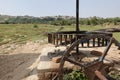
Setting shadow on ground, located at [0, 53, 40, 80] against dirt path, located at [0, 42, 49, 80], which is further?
shadow on ground, located at [0, 53, 40, 80]

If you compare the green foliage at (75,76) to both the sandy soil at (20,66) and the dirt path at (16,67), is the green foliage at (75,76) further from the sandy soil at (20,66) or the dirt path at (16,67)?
the dirt path at (16,67)

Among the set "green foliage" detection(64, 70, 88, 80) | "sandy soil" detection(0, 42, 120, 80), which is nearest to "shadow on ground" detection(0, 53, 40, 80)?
"sandy soil" detection(0, 42, 120, 80)

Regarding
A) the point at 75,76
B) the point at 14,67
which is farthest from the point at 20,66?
the point at 75,76

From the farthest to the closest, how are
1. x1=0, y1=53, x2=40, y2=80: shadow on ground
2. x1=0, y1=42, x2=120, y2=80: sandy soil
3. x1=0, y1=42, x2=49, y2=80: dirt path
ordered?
x1=0, y1=53, x2=40, y2=80: shadow on ground < x1=0, y1=42, x2=49, y2=80: dirt path < x1=0, y1=42, x2=120, y2=80: sandy soil

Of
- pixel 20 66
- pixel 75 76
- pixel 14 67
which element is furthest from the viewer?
pixel 14 67

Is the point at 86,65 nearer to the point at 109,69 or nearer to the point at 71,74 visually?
the point at 71,74

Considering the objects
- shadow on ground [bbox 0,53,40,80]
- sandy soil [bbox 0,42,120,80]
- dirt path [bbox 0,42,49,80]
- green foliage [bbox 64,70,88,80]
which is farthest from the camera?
shadow on ground [bbox 0,53,40,80]

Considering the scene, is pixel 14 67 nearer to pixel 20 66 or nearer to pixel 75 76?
pixel 20 66

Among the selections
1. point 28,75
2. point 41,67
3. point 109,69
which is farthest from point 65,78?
point 28,75

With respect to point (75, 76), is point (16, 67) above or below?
below

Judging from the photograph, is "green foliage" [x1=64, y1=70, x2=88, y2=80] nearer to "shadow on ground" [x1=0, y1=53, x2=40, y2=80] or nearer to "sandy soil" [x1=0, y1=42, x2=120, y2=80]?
"sandy soil" [x1=0, y1=42, x2=120, y2=80]

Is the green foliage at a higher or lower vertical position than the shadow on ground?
higher

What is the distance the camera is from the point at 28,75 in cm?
971

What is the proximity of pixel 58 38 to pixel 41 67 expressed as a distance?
78cm
